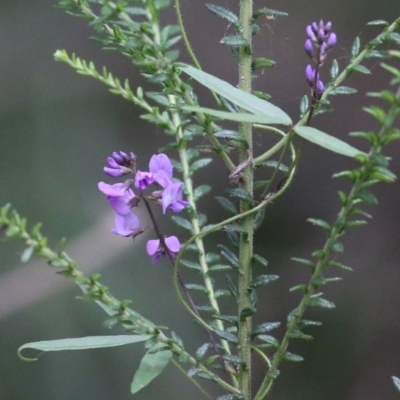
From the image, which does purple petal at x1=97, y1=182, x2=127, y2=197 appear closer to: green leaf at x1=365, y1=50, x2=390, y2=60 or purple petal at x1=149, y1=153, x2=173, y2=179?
purple petal at x1=149, y1=153, x2=173, y2=179

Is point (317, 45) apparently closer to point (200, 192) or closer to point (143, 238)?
point (200, 192)

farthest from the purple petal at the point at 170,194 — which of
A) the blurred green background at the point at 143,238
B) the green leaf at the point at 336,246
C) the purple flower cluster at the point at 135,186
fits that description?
the blurred green background at the point at 143,238

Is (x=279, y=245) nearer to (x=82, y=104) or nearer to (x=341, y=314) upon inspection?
(x=341, y=314)

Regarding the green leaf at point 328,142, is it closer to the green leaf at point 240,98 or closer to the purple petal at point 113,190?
the green leaf at point 240,98

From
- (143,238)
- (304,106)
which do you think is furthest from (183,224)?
(143,238)

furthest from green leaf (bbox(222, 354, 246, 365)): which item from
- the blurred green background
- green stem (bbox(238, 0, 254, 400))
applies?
the blurred green background

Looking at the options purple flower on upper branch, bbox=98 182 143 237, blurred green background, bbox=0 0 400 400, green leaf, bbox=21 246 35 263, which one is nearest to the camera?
green leaf, bbox=21 246 35 263

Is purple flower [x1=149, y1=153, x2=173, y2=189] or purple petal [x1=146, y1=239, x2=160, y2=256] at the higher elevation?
purple flower [x1=149, y1=153, x2=173, y2=189]
